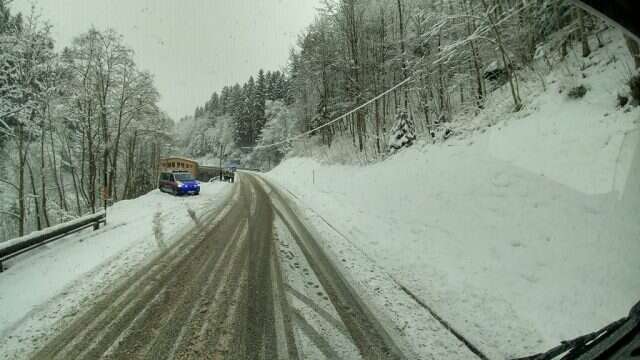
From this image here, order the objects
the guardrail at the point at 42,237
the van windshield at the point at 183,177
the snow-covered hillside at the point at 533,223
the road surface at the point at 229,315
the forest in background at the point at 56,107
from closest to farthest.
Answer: the road surface at the point at 229,315 → the snow-covered hillside at the point at 533,223 → the guardrail at the point at 42,237 → the forest in background at the point at 56,107 → the van windshield at the point at 183,177

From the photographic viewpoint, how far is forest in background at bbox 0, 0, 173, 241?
15641 mm

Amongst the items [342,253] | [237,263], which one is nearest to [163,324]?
[237,263]

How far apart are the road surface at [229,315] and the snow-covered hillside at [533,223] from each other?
48.8 inches

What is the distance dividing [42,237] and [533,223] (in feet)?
39.9

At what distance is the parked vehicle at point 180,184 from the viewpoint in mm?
18844

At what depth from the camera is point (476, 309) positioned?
4203 millimetres

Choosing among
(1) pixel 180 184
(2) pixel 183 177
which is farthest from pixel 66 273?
(2) pixel 183 177

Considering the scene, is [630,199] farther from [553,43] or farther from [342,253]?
[553,43]

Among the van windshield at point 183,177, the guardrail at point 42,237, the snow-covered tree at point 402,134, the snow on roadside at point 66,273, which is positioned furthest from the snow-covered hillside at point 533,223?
the van windshield at point 183,177

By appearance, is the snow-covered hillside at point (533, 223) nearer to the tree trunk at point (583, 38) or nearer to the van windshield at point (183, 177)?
the tree trunk at point (583, 38)

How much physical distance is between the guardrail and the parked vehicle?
8.05 meters

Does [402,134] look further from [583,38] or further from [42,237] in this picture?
[42,237]

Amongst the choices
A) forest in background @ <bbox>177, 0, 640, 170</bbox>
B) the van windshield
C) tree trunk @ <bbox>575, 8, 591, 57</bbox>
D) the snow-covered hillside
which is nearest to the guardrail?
the snow-covered hillside

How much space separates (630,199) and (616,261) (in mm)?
1143
